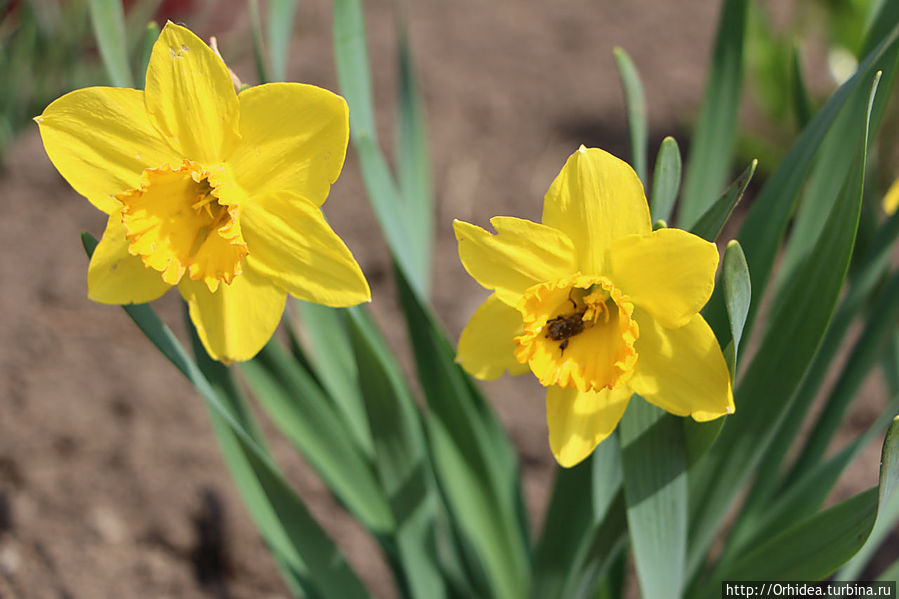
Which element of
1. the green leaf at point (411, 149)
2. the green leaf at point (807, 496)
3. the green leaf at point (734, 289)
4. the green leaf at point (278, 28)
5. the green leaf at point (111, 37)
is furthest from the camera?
the green leaf at point (411, 149)

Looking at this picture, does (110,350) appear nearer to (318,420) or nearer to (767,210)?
(318,420)

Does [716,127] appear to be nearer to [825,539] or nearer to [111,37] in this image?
[825,539]

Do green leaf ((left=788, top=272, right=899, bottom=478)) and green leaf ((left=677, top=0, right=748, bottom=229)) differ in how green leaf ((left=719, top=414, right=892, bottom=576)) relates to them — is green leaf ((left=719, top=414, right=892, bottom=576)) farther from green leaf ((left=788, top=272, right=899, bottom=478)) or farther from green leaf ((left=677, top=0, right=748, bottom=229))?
green leaf ((left=677, top=0, right=748, bottom=229))

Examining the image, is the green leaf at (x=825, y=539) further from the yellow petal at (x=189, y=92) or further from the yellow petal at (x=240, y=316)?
the yellow petal at (x=189, y=92)

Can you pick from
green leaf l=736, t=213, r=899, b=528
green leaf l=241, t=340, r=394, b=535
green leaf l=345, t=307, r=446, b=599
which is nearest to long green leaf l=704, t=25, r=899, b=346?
green leaf l=736, t=213, r=899, b=528

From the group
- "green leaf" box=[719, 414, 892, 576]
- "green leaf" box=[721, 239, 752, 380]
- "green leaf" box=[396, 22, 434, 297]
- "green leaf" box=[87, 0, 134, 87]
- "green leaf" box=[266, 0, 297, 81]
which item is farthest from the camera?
"green leaf" box=[396, 22, 434, 297]

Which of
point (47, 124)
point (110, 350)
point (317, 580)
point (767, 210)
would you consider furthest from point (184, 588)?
point (767, 210)

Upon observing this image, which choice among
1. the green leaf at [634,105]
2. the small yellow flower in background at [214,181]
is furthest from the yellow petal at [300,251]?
the green leaf at [634,105]
